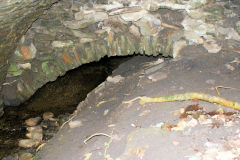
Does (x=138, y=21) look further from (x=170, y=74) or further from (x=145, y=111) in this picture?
(x=145, y=111)

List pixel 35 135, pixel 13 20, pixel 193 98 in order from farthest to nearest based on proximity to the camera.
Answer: pixel 35 135
pixel 13 20
pixel 193 98

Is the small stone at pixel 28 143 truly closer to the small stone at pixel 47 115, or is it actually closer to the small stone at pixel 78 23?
the small stone at pixel 47 115

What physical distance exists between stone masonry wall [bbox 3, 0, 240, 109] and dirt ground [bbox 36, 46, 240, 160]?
0.27 meters

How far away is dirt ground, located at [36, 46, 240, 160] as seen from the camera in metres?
1.65

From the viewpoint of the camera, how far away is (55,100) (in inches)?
151

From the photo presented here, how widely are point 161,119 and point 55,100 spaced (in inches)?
89.3

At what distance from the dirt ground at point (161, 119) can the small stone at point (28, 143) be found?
0.36m

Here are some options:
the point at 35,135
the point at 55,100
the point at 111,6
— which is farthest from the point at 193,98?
the point at 55,100

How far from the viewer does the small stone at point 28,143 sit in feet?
9.45

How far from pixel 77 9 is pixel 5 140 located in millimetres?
1944

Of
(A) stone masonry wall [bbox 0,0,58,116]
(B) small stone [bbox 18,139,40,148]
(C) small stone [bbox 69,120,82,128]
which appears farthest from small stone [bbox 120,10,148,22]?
(B) small stone [bbox 18,139,40,148]

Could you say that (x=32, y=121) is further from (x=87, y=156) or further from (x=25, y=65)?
(x=87, y=156)

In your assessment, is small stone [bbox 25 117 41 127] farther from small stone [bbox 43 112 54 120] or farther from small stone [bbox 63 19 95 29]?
small stone [bbox 63 19 95 29]

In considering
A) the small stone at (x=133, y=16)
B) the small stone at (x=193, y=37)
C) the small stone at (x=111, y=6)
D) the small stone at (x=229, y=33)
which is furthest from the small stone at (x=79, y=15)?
the small stone at (x=229, y=33)
